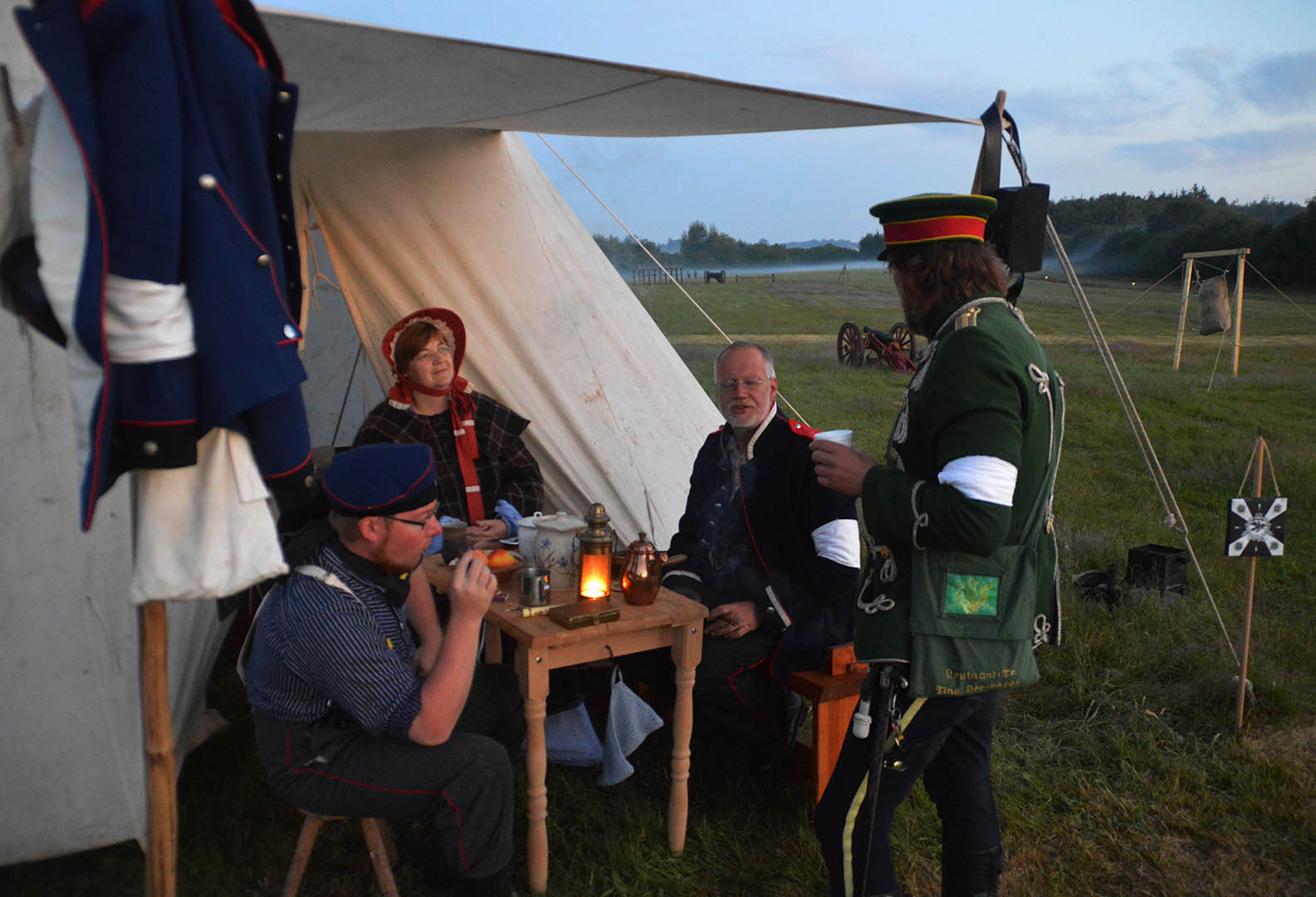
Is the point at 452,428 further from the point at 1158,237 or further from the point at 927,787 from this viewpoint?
the point at 1158,237

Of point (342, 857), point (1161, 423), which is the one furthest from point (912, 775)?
point (1161, 423)

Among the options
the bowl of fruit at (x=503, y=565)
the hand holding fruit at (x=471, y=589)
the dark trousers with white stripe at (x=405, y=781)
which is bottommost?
the dark trousers with white stripe at (x=405, y=781)

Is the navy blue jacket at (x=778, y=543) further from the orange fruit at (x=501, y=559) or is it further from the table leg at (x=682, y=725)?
the orange fruit at (x=501, y=559)

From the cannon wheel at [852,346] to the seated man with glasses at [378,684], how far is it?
35.3 ft

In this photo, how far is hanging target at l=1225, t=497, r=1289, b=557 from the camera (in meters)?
2.93

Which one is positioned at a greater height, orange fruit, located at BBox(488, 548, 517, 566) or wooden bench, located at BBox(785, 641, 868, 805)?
orange fruit, located at BBox(488, 548, 517, 566)

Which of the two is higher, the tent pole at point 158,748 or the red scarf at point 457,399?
the red scarf at point 457,399

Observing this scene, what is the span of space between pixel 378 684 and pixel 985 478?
3.89 feet

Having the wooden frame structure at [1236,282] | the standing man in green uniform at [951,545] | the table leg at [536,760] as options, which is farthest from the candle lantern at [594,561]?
the wooden frame structure at [1236,282]

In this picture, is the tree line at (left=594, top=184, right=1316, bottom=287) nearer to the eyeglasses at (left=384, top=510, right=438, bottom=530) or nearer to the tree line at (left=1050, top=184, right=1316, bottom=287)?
the tree line at (left=1050, top=184, right=1316, bottom=287)

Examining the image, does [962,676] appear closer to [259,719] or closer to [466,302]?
[259,719]

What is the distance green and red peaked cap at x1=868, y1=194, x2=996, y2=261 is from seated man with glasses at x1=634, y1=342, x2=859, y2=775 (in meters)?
1.01

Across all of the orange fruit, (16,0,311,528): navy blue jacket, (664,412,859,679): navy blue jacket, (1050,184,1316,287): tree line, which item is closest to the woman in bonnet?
→ the orange fruit

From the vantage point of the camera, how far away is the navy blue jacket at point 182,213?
1.12 meters
